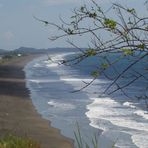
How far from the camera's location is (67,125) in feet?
82.3

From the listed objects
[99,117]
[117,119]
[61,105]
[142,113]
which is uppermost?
[117,119]

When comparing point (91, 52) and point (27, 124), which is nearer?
point (91, 52)

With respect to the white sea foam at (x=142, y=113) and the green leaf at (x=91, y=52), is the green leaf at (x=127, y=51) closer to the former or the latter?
the green leaf at (x=91, y=52)

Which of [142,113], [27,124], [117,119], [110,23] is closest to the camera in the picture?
[110,23]

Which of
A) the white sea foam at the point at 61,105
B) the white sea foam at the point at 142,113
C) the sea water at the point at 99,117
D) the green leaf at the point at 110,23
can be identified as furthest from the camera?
the white sea foam at the point at 61,105

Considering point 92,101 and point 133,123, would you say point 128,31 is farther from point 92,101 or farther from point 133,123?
point 92,101

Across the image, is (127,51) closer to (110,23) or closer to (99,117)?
(110,23)

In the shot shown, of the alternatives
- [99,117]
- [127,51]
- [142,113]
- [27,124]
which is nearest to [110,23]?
[127,51]

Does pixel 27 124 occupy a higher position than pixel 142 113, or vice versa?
pixel 27 124

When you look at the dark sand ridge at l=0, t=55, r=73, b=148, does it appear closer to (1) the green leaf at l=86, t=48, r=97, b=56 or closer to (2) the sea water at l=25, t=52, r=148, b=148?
(2) the sea water at l=25, t=52, r=148, b=148

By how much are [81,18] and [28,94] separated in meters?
39.1

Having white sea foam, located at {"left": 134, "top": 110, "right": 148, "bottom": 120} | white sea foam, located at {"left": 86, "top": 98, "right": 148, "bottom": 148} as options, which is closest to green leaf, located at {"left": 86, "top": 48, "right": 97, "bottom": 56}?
white sea foam, located at {"left": 86, "top": 98, "right": 148, "bottom": 148}

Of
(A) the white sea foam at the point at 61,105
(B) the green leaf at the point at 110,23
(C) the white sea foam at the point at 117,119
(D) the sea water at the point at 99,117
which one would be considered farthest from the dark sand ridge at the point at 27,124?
(B) the green leaf at the point at 110,23

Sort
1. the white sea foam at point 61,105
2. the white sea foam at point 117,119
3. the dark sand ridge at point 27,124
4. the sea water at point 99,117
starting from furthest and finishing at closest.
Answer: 1. the white sea foam at point 61,105
2. the white sea foam at point 117,119
3. the sea water at point 99,117
4. the dark sand ridge at point 27,124
